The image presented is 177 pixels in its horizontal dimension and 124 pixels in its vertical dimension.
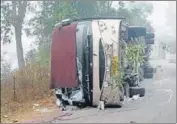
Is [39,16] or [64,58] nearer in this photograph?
[64,58]

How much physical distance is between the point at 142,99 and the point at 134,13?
17855 mm

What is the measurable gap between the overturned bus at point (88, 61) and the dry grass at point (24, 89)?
4.73 ft

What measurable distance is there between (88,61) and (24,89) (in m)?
3.38

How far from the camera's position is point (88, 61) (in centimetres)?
1004

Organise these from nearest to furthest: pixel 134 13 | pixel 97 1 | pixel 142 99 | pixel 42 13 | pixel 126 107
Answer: pixel 126 107 → pixel 142 99 → pixel 42 13 → pixel 97 1 → pixel 134 13

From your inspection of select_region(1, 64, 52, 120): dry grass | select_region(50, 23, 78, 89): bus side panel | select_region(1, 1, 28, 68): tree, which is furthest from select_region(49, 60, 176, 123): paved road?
select_region(1, 1, 28, 68): tree

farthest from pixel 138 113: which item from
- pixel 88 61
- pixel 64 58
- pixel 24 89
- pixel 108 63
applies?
pixel 24 89

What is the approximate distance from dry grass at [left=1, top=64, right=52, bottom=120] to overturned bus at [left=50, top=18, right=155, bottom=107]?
56.8 inches

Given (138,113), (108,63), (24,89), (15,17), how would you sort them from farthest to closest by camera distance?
(15,17)
(24,89)
(108,63)
(138,113)

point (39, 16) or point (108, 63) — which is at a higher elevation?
point (39, 16)

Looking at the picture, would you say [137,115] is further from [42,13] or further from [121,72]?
[42,13]

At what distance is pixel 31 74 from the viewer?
13.4 m

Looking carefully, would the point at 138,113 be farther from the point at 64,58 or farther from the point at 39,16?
the point at 39,16

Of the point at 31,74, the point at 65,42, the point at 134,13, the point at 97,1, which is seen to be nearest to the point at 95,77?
the point at 65,42
